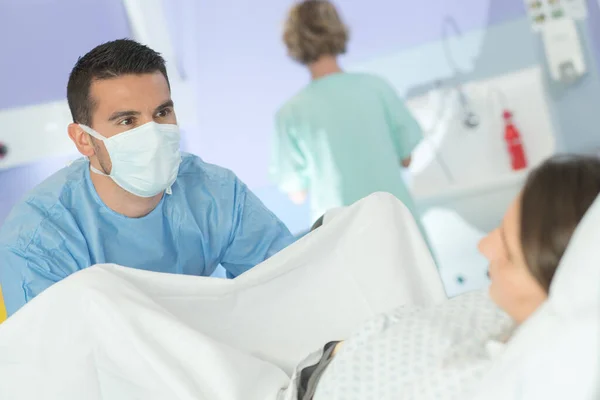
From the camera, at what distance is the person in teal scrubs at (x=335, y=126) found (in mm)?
2855

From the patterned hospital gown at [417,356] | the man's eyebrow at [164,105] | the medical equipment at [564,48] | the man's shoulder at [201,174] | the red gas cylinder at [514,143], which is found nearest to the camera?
the patterned hospital gown at [417,356]

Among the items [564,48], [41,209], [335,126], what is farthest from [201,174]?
[564,48]

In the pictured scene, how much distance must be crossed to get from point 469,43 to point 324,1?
3.56 ft

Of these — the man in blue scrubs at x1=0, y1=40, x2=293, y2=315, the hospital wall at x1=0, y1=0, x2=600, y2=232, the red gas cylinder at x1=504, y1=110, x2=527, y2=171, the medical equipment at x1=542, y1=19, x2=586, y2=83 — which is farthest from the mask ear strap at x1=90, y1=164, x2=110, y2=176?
the medical equipment at x1=542, y1=19, x2=586, y2=83

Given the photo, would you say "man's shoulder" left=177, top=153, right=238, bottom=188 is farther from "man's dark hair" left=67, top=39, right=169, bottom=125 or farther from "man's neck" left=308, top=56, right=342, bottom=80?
"man's neck" left=308, top=56, right=342, bottom=80

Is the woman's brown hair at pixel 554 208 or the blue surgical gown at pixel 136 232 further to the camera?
the blue surgical gown at pixel 136 232

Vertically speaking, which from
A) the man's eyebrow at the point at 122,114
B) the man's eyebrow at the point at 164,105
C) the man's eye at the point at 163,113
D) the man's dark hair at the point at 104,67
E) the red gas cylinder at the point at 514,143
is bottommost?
the red gas cylinder at the point at 514,143

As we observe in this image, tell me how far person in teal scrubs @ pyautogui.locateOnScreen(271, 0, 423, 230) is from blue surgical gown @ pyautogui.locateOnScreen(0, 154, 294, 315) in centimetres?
82

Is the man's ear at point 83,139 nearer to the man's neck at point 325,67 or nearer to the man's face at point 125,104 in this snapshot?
the man's face at point 125,104

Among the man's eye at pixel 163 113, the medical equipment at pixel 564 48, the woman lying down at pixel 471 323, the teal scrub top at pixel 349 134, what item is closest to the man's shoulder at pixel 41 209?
the man's eye at pixel 163 113

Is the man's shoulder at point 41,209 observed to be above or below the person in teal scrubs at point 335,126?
above

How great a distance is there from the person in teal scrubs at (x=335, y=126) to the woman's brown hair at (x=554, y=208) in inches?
67.7

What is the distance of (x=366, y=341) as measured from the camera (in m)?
1.43

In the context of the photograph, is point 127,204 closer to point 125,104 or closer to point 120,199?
point 120,199
